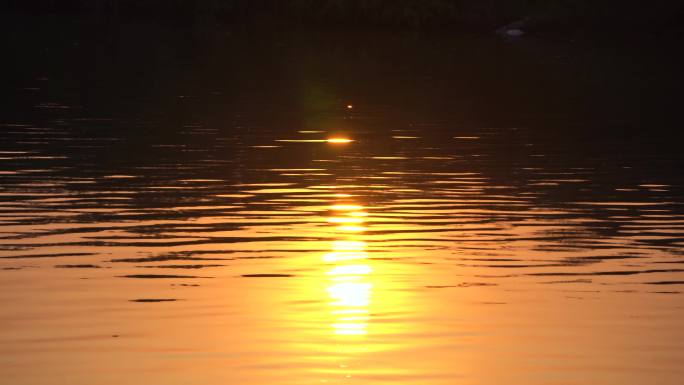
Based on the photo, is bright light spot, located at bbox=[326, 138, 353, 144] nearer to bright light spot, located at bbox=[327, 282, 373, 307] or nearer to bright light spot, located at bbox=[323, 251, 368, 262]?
bright light spot, located at bbox=[323, 251, 368, 262]

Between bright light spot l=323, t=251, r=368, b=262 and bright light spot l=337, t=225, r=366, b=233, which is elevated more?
bright light spot l=337, t=225, r=366, b=233

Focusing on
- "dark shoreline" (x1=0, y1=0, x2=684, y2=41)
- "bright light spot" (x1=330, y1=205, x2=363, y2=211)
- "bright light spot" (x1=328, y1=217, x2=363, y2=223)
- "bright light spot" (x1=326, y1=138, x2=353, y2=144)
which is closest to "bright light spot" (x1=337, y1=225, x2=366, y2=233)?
"bright light spot" (x1=328, y1=217, x2=363, y2=223)

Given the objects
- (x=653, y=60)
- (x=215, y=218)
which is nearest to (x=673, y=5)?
(x=653, y=60)

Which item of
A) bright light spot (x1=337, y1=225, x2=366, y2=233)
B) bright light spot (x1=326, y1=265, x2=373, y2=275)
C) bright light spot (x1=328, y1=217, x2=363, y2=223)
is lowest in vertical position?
bright light spot (x1=326, y1=265, x2=373, y2=275)

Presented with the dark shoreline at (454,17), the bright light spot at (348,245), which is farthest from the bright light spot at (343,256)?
the dark shoreline at (454,17)

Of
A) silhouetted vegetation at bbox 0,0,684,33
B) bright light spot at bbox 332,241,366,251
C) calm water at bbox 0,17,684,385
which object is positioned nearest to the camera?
calm water at bbox 0,17,684,385

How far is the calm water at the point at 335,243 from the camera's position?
990 centimetres

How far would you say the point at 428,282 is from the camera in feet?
39.7

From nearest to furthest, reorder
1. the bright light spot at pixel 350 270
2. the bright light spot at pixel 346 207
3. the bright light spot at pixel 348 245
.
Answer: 1. the bright light spot at pixel 350 270
2. the bright light spot at pixel 348 245
3. the bright light spot at pixel 346 207

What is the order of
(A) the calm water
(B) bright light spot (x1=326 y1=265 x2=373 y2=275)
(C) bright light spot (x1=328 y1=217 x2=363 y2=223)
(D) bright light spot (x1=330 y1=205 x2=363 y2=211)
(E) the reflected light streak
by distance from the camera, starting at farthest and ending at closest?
(D) bright light spot (x1=330 y1=205 x2=363 y2=211)
(C) bright light spot (x1=328 y1=217 x2=363 y2=223)
(B) bright light spot (x1=326 y1=265 x2=373 y2=275)
(E) the reflected light streak
(A) the calm water

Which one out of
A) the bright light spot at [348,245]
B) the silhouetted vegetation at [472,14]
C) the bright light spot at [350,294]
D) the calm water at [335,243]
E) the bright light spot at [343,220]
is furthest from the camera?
the silhouetted vegetation at [472,14]

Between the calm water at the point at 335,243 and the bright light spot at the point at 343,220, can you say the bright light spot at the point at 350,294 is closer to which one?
the calm water at the point at 335,243

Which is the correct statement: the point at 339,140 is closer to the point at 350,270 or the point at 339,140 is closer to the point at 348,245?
the point at 348,245

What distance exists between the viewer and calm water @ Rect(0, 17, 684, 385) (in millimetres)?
9898
